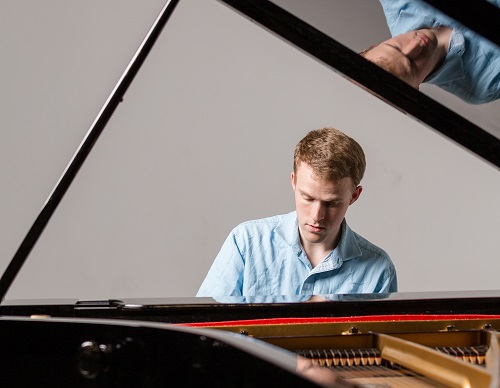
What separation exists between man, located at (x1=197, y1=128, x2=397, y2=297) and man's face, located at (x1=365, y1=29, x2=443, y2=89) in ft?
2.11

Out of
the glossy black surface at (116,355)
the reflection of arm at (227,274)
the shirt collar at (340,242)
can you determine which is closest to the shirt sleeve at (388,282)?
the shirt collar at (340,242)

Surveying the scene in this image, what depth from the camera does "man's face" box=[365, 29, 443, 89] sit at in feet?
6.28

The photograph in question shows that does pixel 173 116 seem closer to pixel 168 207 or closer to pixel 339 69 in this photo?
pixel 168 207

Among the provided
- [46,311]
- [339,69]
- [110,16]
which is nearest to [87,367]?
[46,311]

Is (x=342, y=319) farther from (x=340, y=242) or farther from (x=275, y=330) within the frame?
(x=340, y=242)

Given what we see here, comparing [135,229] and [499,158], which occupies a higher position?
[499,158]

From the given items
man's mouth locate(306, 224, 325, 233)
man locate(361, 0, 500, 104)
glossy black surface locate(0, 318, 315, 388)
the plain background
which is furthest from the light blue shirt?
the plain background

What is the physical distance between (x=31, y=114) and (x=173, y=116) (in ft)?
2.61

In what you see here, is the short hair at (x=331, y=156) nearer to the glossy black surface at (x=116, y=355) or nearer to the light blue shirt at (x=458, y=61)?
the light blue shirt at (x=458, y=61)

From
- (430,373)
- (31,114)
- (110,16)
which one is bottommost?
(430,373)

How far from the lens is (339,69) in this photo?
191 cm

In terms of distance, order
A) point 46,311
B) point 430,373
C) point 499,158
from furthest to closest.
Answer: point 499,158, point 46,311, point 430,373

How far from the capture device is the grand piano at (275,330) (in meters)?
1.17

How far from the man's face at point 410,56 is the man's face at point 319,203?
0.65 m
